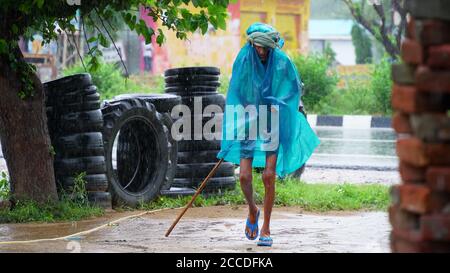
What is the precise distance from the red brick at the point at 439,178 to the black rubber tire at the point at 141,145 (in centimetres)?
618

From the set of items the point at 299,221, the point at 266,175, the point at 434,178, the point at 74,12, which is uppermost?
the point at 74,12

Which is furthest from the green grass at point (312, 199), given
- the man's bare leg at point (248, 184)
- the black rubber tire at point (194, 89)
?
the man's bare leg at point (248, 184)

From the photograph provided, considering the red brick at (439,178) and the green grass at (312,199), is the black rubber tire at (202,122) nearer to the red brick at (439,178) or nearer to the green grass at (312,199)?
the green grass at (312,199)

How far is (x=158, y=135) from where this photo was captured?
1016 centimetres

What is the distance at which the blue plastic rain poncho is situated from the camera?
7.79 metres

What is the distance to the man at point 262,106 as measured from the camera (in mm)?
7742

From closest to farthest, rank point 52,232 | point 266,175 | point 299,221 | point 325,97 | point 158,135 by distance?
point 266,175 → point 52,232 → point 299,221 → point 158,135 → point 325,97

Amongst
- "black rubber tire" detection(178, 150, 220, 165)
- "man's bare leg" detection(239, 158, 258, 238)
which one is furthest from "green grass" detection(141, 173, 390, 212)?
"man's bare leg" detection(239, 158, 258, 238)

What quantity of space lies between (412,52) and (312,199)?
6.48m

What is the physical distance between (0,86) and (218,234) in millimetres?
2411

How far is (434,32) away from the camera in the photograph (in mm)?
3637

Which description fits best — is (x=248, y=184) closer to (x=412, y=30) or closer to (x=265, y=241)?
(x=265, y=241)
